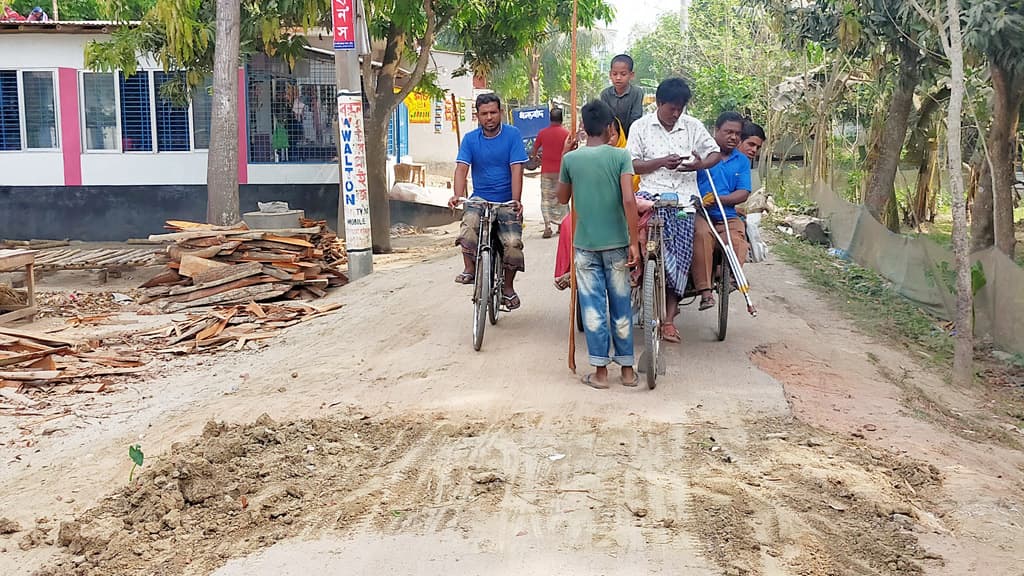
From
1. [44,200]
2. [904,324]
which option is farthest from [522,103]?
[904,324]

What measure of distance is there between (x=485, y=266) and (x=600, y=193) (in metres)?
1.49

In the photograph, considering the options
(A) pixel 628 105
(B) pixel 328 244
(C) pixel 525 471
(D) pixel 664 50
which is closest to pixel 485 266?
(A) pixel 628 105

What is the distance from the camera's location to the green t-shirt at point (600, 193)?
6.49m

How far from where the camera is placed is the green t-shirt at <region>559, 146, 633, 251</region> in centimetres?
649

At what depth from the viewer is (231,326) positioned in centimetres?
1047

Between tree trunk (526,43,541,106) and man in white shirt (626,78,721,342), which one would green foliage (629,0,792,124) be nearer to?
tree trunk (526,43,541,106)

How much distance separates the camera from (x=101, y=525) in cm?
491

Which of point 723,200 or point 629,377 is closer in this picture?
point 629,377

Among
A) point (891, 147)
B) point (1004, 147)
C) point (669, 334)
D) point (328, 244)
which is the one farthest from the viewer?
point (891, 147)

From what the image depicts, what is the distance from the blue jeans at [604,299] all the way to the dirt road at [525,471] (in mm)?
307

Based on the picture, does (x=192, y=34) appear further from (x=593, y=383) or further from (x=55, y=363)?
(x=593, y=383)

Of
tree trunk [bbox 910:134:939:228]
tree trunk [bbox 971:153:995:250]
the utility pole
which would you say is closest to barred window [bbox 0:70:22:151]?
the utility pole

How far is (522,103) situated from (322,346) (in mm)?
46367

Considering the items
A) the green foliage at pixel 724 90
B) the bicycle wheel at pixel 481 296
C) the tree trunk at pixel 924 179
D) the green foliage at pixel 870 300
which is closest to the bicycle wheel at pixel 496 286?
the bicycle wheel at pixel 481 296
